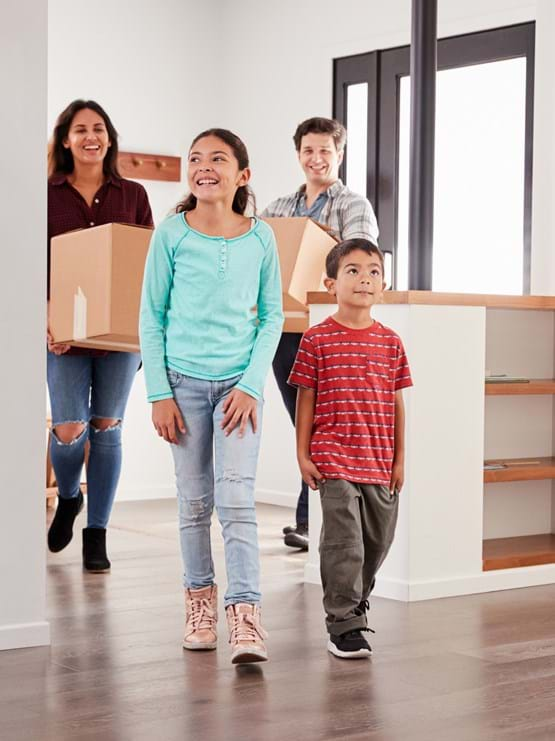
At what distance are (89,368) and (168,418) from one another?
3.72ft

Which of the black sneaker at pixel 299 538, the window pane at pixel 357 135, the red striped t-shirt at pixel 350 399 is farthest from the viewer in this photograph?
the window pane at pixel 357 135

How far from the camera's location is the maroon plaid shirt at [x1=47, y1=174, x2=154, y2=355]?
371 cm

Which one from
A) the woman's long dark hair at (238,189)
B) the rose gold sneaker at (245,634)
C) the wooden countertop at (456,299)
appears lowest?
the rose gold sneaker at (245,634)

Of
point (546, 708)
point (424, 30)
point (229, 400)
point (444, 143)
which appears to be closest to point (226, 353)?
point (229, 400)

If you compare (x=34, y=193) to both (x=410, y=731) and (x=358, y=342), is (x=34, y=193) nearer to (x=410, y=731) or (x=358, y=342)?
(x=358, y=342)

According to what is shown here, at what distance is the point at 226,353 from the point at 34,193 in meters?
0.57

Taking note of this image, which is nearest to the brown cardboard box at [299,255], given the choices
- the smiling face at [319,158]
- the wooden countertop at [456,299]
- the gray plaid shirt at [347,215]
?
the wooden countertop at [456,299]

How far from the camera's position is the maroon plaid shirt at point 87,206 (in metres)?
3.71

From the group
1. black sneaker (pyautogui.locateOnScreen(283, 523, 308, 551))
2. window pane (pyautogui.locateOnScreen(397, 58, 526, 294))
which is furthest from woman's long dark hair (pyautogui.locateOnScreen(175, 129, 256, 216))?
window pane (pyautogui.locateOnScreen(397, 58, 526, 294))

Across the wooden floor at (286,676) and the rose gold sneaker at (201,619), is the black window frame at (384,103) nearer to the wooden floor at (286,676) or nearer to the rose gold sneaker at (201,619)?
the wooden floor at (286,676)

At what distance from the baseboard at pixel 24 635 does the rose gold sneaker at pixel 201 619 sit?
0.31 meters

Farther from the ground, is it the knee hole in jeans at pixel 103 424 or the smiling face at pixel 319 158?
the smiling face at pixel 319 158

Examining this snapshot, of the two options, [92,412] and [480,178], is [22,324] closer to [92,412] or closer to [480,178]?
[92,412]

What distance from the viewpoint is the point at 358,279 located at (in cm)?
280
